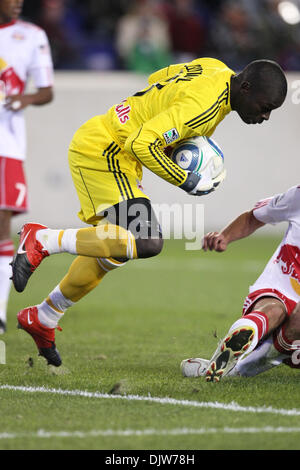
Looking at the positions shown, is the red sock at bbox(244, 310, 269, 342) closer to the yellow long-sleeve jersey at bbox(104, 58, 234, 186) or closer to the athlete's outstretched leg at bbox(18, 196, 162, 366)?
the athlete's outstretched leg at bbox(18, 196, 162, 366)

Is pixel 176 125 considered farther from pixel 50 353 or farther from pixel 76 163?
pixel 50 353

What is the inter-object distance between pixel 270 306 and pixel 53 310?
1326mm

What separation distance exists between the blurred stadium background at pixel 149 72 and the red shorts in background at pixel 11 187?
706 cm

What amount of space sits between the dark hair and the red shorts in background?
262 centimetres

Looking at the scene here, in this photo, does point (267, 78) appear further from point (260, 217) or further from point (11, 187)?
point (11, 187)

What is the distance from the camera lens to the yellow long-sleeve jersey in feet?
15.4

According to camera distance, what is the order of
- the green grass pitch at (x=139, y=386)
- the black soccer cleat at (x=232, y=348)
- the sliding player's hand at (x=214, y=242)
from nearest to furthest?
the green grass pitch at (x=139, y=386)
the black soccer cleat at (x=232, y=348)
the sliding player's hand at (x=214, y=242)

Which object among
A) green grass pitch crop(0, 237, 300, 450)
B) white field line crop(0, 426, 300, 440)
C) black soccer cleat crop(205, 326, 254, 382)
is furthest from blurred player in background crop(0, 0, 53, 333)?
white field line crop(0, 426, 300, 440)

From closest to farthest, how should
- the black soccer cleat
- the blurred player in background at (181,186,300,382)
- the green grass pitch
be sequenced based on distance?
the green grass pitch < the black soccer cleat < the blurred player in background at (181,186,300,382)

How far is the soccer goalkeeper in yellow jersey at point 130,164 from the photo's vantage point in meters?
4.75

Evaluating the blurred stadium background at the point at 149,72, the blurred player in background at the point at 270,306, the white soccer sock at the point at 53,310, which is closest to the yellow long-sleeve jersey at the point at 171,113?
the blurred player in background at the point at 270,306

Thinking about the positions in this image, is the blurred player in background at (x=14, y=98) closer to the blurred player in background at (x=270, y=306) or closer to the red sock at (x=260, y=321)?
the blurred player in background at (x=270, y=306)

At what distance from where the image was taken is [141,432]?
3.59 meters
